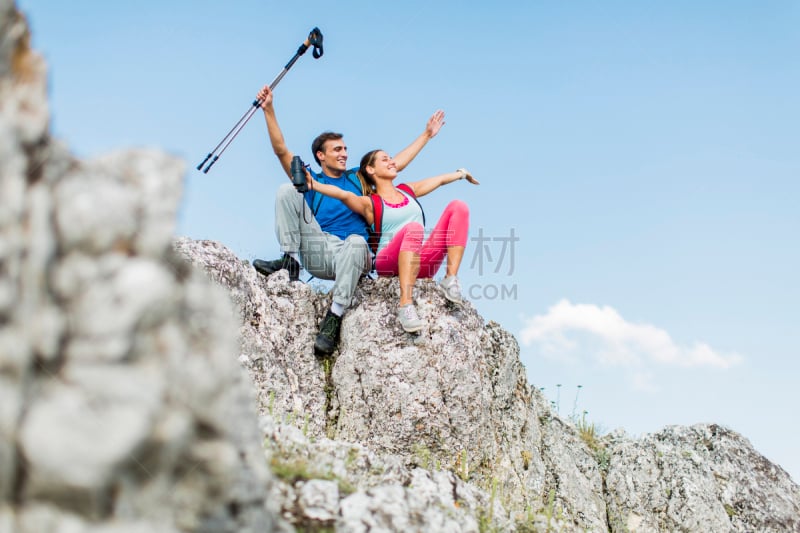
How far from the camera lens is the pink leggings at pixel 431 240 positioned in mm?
8078

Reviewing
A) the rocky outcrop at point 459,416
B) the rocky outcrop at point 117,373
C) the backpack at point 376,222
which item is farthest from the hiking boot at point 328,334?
the rocky outcrop at point 117,373

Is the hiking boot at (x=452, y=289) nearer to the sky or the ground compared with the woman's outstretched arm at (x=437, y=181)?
nearer to the ground

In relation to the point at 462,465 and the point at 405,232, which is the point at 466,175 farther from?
the point at 462,465

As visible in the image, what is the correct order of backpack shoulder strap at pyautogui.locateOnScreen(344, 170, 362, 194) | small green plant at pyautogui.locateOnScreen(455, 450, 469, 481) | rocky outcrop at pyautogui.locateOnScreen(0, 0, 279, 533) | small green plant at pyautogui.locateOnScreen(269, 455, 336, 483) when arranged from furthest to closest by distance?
backpack shoulder strap at pyautogui.locateOnScreen(344, 170, 362, 194) → small green plant at pyautogui.locateOnScreen(455, 450, 469, 481) → small green plant at pyautogui.locateOnScreen(269, 455, 336, 483) → rocky outcrop at pyautogui.locateOnScreen(0, 0, 279, 533)

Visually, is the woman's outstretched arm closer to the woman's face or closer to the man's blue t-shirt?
the woman's face

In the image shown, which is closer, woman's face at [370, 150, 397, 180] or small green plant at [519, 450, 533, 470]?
small green plant at [519, 450, 533, 470]

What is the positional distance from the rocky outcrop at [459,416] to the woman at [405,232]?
0.27 metres

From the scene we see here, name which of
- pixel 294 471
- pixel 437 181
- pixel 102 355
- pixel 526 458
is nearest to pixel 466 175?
pixel 437 181

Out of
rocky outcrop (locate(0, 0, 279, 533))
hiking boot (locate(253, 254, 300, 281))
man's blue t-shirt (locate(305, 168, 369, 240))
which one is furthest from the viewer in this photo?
hiking boot (locate(253, 254, 300, 281))

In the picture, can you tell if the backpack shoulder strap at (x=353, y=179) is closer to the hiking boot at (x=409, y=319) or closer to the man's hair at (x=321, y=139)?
the man's hair at (x=321, y=139)

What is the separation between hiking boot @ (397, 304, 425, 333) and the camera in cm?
813

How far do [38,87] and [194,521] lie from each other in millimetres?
1824

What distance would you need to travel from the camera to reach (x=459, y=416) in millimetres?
8062

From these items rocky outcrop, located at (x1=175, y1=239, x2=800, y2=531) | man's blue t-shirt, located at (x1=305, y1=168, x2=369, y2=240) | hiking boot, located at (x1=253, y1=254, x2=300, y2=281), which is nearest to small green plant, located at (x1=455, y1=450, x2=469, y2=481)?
rocky outcrop, located at (x1=175, y1=239, x2=800, y2=531)
